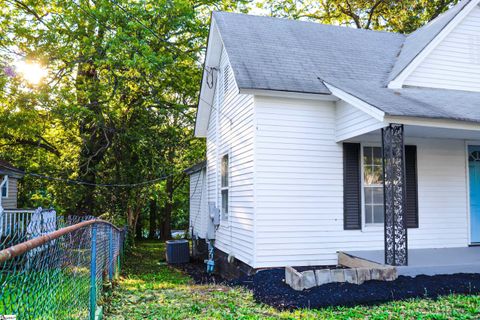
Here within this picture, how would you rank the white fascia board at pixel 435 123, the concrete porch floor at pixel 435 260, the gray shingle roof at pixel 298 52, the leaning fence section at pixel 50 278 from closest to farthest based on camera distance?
the leaning fence section at pixel 50 278 → the white fascia board at pixel 435 123 → the concrete porch floor at pixel 435 260 → the gray shingle roof at pixel 298 52

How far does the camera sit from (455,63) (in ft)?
30.9

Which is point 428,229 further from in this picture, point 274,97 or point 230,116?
point 230,116

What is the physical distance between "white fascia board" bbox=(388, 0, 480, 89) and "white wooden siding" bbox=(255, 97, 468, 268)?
134 centimetres

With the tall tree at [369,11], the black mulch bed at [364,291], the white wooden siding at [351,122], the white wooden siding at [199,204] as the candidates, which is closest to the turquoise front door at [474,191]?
the black mulch bed at [364,291]

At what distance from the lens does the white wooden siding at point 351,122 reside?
7535mm

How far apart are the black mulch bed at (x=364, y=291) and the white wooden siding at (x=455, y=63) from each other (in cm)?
434

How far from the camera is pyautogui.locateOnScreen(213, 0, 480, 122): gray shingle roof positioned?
786 centimetres

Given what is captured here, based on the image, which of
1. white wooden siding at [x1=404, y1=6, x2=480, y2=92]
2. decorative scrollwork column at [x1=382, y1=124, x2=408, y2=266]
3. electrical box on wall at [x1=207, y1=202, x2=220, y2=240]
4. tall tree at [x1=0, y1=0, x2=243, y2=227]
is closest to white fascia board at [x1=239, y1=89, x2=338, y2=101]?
decorative scrollwork column at [x1=382, y1=124, x2=408, y2=266]

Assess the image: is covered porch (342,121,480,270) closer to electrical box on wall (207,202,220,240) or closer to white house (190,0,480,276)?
white house (190,0,480,276)

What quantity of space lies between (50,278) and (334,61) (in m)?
8.29

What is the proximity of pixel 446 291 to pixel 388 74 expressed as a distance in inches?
206

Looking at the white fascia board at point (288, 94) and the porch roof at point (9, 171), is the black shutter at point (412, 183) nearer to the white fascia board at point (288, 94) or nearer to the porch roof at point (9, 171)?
the white fascia board at point (288, 94)

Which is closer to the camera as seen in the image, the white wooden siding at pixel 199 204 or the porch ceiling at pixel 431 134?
the porch ceiling at pixel 431 134

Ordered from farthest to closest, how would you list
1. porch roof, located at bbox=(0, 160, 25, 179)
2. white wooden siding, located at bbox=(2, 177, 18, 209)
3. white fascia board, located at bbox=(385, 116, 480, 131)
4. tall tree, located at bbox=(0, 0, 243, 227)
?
white wooden siding, located at bbox=(2, 177, 18, 209)
porch roof, located at bbox=(0, 160, 25, 179)
tall tree, located at bbox=(0, 0, 243, 227)
white fascia board, located at bbox=(385, 116, 480, 131)
